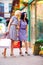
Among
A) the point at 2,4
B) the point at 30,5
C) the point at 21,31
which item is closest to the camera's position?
the point at 21,31

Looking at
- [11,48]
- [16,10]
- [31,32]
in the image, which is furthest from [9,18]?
[31,32]

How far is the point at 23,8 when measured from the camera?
9.96 m

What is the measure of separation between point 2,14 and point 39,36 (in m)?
1.72

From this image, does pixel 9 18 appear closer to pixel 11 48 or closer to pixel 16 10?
pixel 16 10

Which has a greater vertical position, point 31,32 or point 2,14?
point 2,14

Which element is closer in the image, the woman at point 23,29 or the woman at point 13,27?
the woman at point 13,27

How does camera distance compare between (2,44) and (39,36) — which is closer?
(2,44)

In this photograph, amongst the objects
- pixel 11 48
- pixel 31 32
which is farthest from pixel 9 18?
pixel 31 32

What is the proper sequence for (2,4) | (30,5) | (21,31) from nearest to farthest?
(21,31) < (2,4) < (30,5)

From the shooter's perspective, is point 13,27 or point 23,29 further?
point 23,29

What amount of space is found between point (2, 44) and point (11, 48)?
0.35 m

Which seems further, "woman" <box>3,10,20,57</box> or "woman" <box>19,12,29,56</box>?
"woman" <box>19,12,29,56</box>

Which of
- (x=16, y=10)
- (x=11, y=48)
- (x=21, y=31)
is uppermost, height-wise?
(x=16, y=10)

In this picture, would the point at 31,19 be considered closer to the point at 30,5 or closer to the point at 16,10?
the point at 30,5
